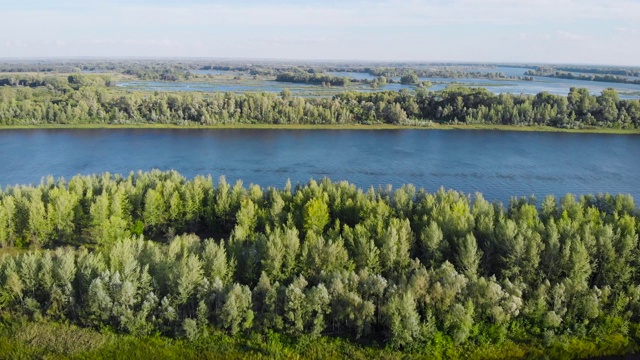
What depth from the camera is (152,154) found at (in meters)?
53.8

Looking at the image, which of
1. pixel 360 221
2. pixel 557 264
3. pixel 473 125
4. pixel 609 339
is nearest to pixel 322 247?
pixel 360 221

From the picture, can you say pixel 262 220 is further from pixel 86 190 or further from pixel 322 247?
pixel 86 190

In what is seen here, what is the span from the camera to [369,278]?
19.9m

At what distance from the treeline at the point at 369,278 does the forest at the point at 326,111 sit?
43.6 metres

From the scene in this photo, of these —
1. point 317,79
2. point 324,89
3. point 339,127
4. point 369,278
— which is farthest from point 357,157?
point 317,79

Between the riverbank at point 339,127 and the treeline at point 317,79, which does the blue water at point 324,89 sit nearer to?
the treeline at point 317,79

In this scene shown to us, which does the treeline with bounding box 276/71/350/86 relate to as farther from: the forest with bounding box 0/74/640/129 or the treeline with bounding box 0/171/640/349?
the treeline with bounding box 0/171/640/349

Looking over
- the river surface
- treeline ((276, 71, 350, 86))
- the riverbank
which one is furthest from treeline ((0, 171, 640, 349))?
treeline ((276, 71, 350, 86))

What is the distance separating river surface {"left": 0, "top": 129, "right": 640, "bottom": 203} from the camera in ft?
145

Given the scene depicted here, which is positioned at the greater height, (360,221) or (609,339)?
(360,221)

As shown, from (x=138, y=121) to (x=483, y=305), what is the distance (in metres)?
60.7

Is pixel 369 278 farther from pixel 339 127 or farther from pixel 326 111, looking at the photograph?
pixel 326 111

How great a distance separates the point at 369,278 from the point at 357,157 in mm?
33496

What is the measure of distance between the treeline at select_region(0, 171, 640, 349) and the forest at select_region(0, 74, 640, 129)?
143 ft
